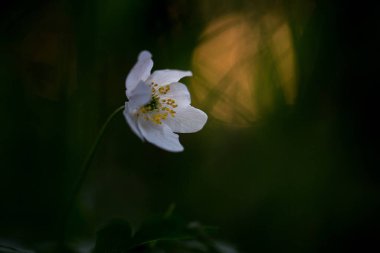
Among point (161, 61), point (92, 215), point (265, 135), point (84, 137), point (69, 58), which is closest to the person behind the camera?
point (92, 215)

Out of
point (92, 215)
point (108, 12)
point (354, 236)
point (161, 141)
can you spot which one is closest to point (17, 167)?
point (92, 215)

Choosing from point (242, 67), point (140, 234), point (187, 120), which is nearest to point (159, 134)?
point (187, 120)

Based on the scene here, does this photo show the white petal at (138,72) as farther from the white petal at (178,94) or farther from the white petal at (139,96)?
the white petal at (178,94)

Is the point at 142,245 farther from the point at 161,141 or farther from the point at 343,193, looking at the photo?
the point at 343,193

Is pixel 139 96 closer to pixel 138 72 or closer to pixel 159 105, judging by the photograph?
pixel 138 72

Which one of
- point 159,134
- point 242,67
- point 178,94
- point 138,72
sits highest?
point 138,72

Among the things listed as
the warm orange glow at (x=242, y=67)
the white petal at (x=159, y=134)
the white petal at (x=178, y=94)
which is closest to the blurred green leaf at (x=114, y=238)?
the white petal at (x=159, y=134)

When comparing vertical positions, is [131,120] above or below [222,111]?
above
